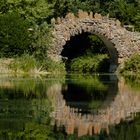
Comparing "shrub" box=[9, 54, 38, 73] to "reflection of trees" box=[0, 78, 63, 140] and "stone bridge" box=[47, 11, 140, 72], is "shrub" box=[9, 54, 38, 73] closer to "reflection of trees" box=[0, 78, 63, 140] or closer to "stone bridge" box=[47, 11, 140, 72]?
"stone bridge" box=[47, 11, 140, 72]

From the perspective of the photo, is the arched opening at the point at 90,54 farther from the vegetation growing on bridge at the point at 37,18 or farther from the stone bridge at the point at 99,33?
the vegetation growing on bridge at the point at 37,18

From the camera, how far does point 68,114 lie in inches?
619

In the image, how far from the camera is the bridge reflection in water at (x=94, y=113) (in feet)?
43.9

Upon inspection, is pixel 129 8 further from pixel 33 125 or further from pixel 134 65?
pixel 33 125

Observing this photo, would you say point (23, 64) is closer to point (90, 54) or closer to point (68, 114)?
point (90, 54)

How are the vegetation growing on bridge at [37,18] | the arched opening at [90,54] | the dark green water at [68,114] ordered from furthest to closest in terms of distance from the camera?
the arched opening at [90,54] < the vegetation growing on bridge at [37,18] < the dark green water at [68,114]

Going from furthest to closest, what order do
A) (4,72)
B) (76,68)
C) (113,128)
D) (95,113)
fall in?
(76,68)
(4,72)
(95,113)
(113,128)

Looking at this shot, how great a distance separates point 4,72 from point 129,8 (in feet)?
63.9

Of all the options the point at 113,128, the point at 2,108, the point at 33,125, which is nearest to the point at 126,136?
the point at 113,128

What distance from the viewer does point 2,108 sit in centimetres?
1689

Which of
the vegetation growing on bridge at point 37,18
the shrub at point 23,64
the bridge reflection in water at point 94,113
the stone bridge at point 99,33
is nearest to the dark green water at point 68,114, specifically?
the bridge reflection in water at point 94,113

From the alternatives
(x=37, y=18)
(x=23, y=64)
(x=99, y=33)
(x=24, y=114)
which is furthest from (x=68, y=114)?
(x=37, y=18)

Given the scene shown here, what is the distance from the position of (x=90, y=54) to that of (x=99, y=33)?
622 centimetres

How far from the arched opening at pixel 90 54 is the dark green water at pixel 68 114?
930 inches
